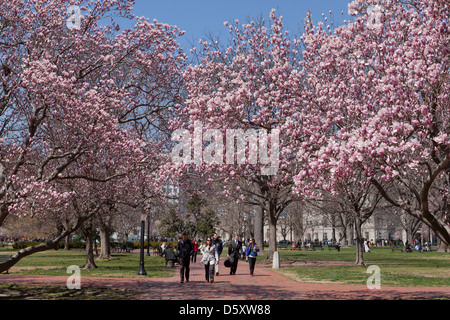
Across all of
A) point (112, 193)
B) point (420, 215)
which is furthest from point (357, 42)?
point (112, 193)

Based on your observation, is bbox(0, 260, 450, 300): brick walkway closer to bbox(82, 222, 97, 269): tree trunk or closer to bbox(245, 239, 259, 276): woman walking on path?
bbox(245, 239, 259, 276): woman walking on path

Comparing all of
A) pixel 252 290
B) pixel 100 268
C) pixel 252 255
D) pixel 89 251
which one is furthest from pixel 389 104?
pixel 89 251

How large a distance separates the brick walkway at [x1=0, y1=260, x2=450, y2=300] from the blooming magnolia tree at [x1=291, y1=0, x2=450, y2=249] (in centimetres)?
285

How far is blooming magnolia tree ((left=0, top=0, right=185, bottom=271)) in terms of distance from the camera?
13312mm

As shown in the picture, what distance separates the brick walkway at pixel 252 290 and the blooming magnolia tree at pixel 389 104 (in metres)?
2.85

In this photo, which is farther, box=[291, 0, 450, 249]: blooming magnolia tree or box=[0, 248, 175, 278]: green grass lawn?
box=[0, 248, 175, 278]: green grass lawn

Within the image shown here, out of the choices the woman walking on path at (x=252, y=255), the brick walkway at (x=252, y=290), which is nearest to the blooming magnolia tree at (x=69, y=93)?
the brick walkway at (x=252, y=290)

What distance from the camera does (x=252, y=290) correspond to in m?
15.4

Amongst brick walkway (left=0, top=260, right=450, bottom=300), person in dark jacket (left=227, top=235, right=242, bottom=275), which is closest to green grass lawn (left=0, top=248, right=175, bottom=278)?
brick walkway (left=0, top=260, right=450, bottom=300)

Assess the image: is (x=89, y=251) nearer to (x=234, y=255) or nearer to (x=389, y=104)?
(x=234, y=255)

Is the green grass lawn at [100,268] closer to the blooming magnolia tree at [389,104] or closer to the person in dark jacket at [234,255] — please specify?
the person in dark jacket at [234,255]

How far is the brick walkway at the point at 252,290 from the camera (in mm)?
13383
